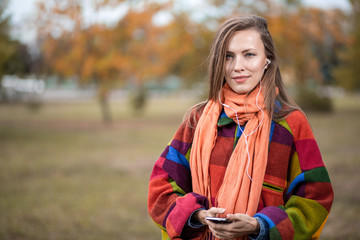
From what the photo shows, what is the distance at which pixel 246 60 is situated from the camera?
66.8 inches

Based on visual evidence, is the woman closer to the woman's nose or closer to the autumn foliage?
the woman's nose

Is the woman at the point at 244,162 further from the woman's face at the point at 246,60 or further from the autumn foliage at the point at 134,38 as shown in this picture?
the autumn foliage at the point at 134,38

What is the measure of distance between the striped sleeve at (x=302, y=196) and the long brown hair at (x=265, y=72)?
116 millimetres

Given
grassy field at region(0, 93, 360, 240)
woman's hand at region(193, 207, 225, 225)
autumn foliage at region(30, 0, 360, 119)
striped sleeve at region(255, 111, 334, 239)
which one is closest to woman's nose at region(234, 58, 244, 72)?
striped sleeve at region(255, 111, 334, 239)

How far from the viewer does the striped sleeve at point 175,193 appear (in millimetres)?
1614

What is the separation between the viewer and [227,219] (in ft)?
4.81

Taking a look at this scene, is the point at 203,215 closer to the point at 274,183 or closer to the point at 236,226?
the point at 236,226

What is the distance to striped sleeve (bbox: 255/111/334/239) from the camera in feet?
4.93

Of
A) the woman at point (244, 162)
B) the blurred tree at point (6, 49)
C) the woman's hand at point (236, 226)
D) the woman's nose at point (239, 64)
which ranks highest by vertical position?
the blurred tree at point (6, 49)

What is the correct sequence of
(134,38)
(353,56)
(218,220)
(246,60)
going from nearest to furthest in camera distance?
(218,220) → (246,60) → (353,56) → (134,38)

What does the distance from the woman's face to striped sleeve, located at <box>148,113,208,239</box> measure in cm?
35

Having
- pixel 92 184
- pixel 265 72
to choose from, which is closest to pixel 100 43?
pixel 92 184

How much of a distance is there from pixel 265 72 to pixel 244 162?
1.56 ft

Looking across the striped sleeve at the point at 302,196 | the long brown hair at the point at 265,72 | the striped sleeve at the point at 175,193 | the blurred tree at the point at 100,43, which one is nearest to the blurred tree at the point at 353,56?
the blurred tree at the point at 100,43
